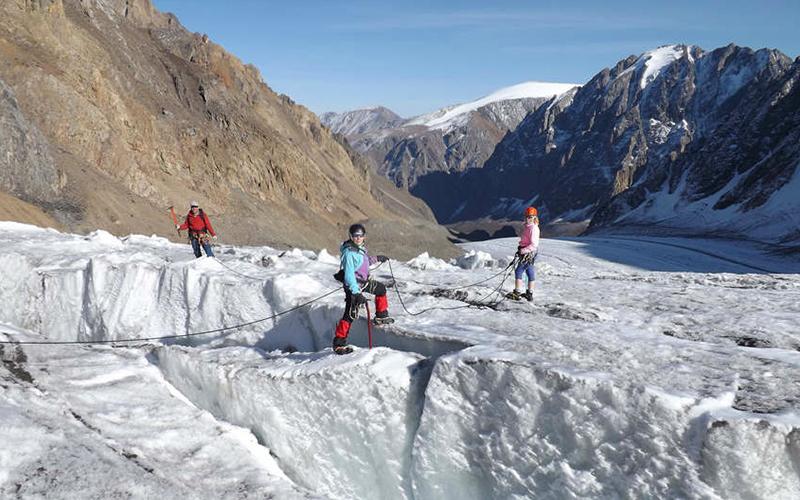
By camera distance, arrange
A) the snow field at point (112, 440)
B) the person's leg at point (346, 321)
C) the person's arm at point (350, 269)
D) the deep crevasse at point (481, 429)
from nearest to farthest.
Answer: the deep crevasse at point (481, 429)
the snow field at point (112, 440)
the person's arm at point (350, 269)
the person's leg at point (346, 321)

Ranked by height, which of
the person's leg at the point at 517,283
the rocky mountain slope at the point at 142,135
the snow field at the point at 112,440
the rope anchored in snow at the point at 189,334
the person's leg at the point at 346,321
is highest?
the rocky mountain slope at the point at 142,135

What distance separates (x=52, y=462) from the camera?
6.27 m

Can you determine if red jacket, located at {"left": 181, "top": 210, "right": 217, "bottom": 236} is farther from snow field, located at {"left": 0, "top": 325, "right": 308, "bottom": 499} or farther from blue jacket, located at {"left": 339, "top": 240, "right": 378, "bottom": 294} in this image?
blue jacket, located at {"left": 339, "top": 240, "right": 378, "bottom": 294}

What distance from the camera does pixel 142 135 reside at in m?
49.4

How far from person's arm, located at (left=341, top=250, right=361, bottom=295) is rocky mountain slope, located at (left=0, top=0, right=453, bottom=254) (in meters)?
25.6

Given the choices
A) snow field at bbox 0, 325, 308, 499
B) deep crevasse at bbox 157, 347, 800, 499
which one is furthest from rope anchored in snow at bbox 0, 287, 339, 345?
deep crevasse at bbox 157, 347, 800, 499

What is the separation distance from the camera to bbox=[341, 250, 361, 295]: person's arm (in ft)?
28.2

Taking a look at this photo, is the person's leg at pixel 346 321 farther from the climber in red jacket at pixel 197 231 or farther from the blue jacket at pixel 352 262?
the climber in red jacket at pixel 197 231

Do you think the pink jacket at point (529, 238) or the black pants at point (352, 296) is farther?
the pink jacket at point (529, 238)

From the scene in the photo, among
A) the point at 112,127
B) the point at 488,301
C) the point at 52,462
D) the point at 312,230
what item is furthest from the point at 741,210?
the point at 52,462

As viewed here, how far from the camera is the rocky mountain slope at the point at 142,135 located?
3581 cm

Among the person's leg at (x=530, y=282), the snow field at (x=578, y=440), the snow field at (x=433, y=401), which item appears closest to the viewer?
the snow field at (x=578, y=440)

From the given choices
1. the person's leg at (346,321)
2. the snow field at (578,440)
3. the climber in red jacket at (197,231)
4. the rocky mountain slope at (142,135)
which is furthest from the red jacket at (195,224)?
the rocky mountain slope at (142,135)

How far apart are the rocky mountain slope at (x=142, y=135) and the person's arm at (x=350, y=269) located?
25556 millimetres
